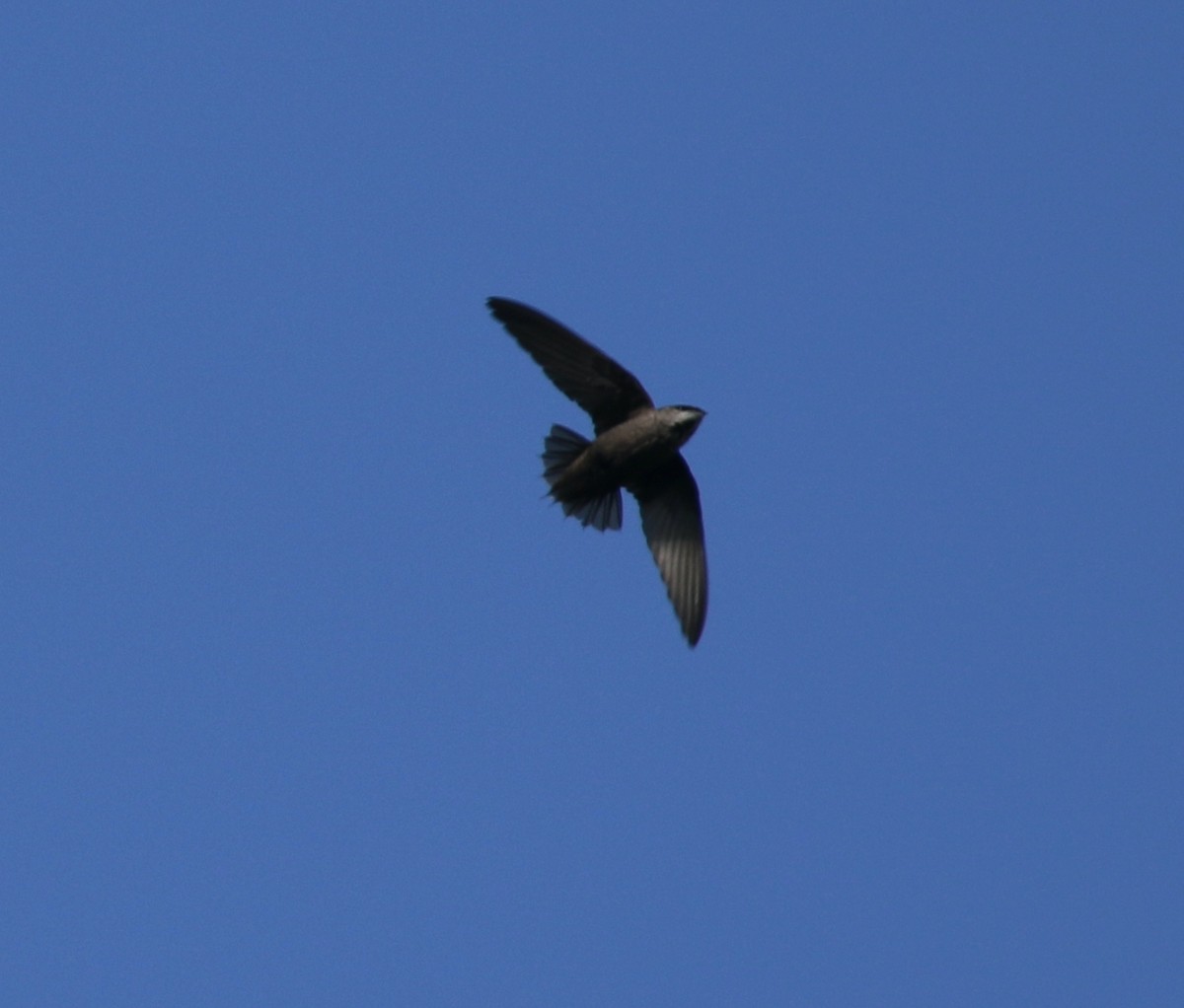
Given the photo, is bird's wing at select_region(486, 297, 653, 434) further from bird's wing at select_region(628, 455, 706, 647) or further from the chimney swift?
bird's wing at select_region(628, 455, 706, 647)

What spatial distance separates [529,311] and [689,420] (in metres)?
1.08

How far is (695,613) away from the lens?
1642cm

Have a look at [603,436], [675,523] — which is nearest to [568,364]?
[603,436]

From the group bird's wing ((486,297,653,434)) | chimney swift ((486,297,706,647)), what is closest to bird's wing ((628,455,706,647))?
chimney swift ((486,297,706,647))

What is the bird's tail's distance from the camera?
16.4 m

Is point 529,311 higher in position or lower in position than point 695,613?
higher

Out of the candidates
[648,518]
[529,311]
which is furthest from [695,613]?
[529,311]

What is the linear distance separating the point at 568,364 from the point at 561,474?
0.62 metres

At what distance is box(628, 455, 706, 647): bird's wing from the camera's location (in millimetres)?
16562

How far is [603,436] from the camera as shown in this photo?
16.4 m

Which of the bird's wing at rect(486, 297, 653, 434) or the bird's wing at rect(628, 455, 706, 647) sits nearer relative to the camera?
the bird's wing at rect(486, 297, 653, 434)

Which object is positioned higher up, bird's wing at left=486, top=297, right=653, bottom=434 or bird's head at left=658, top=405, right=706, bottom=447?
bird's wing at left=486, top=297, right=653, bottom=434

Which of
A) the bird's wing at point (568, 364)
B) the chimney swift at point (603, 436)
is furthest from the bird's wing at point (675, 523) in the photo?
the bird's wing at point (568, 364)

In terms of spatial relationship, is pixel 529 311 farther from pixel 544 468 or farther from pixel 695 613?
pixel 695 613
